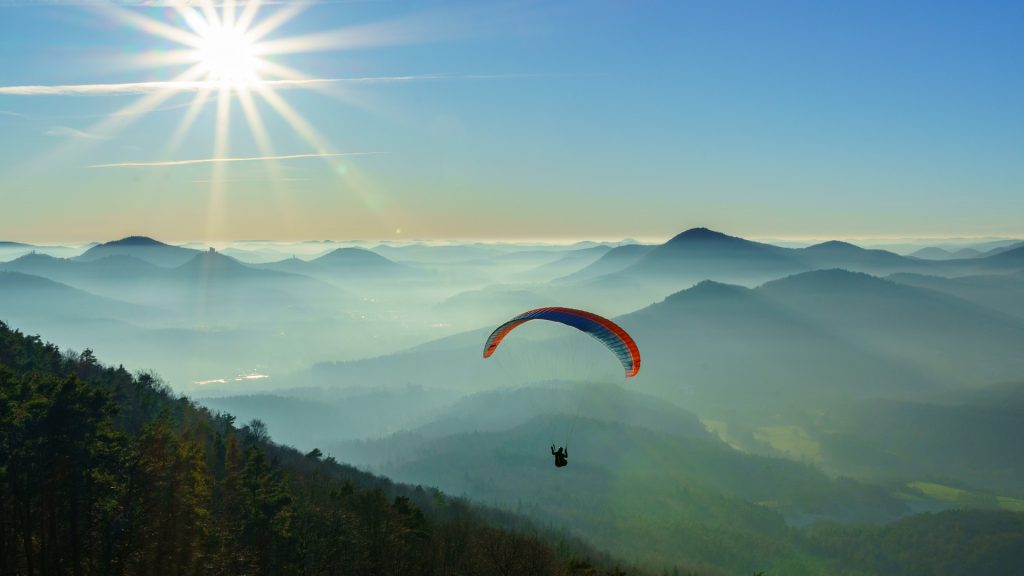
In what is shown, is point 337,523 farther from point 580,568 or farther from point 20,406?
point 20,406

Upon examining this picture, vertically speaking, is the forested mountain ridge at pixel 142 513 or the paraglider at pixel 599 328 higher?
the paraglider at pixel 599 328

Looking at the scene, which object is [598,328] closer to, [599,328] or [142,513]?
[599,328]

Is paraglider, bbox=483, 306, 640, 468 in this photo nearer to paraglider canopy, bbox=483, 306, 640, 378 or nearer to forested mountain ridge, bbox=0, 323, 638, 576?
paraglider canopy, bbox=483, 306, 640, 378

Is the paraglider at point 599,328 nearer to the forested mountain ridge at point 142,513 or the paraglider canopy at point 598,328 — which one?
the paraglider canopy at point 598,328

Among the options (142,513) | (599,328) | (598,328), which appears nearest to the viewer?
(142,513)

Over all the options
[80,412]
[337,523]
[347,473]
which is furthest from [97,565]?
[347,473]

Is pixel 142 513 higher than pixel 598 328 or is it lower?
lower

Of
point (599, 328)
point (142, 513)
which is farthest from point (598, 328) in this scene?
point (142, 513)

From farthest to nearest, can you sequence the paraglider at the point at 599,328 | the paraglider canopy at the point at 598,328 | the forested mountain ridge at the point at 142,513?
1. the paraglider canopy at the point at 598,328
2. the paraglider at the point at 599,328
3. the forested mountain ridge at the point at 142,513

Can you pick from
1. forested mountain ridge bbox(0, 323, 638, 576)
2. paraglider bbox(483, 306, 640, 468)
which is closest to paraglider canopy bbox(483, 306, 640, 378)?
paraglider bbox(483, 306, 640, 468)

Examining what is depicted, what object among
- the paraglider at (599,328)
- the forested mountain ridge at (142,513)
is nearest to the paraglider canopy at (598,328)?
the paraglider at (599,328)

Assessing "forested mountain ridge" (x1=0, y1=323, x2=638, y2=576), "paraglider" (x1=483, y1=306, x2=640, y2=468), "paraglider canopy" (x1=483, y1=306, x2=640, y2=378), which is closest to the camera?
"forested mountain ridge" (x1=0, y1=323, x2=638, y2=576)
